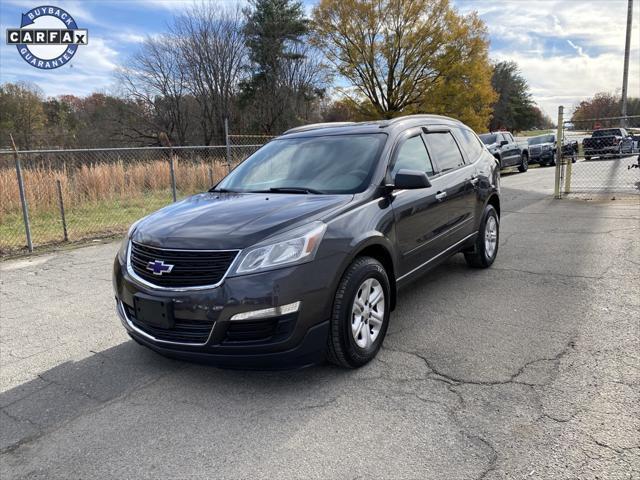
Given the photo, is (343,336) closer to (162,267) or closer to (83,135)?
(162,267)

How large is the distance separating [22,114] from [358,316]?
3880 cm

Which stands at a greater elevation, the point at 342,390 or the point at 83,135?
the point at 83,135

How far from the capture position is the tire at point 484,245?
5664 millimetres

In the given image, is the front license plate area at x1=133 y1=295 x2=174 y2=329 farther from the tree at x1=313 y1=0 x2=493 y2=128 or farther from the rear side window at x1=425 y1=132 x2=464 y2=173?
the tree at x1=313 y1=0 x2=493 y2=128

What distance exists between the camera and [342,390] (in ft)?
10.3

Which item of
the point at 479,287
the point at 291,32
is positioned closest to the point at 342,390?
the point at 479,287

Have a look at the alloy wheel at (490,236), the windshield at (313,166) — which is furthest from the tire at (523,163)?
the windshield at (313,166)

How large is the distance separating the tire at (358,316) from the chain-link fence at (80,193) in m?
7.15

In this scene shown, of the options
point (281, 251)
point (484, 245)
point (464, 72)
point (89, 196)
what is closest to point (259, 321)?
point (281, 251)

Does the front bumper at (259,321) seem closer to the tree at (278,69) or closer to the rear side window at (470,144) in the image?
the rear side window at (470,144)

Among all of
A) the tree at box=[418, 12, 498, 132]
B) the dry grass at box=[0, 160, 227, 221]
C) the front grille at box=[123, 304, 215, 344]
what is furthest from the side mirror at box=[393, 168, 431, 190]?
the tree at box=[418, 12, 498, 132]

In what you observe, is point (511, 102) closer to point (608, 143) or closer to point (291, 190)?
point (608, 143)

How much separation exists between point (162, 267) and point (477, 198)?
12.5 ft

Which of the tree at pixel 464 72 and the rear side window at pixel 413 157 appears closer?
the rear side window at pixel 413 157
